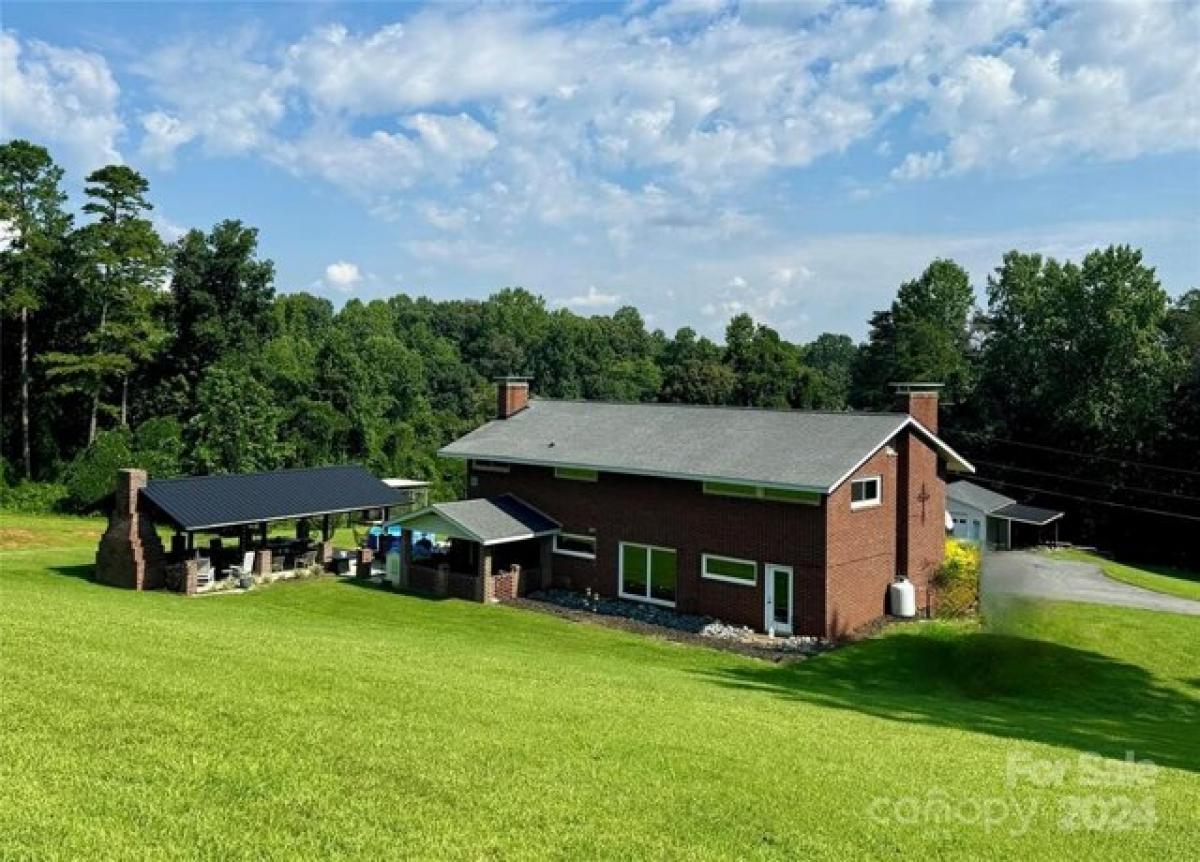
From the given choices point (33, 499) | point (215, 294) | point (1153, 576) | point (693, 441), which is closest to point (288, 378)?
point (215, 294)

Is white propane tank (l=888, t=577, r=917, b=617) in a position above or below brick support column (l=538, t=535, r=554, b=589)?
below

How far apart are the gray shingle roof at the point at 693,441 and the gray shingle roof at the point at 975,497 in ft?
66.5

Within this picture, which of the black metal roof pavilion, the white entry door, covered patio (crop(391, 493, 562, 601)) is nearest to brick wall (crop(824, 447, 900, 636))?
the white entry door

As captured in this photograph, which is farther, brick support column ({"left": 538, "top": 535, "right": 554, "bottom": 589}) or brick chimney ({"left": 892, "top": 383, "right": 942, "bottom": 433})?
brick support column ({"left": 538, "top": 535, "right": 554, "bottom": 589})

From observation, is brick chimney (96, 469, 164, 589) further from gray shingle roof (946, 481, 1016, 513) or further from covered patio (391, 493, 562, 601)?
gray shingle roof (946, 481, 1016, 513)

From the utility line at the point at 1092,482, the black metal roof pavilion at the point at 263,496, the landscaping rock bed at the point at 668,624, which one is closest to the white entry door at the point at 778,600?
the landscaping rock bed at the point at 668,624

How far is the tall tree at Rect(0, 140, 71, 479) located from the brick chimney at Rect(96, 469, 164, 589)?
27.4 meters

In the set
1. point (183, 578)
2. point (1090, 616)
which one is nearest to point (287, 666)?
point (183, 578)

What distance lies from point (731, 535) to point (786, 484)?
242cm

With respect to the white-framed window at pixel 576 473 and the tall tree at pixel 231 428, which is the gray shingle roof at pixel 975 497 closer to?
the white-framed window at pixel 576 473

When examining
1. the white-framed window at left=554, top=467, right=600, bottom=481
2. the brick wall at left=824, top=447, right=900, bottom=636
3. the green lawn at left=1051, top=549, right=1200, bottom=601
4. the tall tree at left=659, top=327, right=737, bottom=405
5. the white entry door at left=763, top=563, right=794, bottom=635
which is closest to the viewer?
the brick wall at left=824, top=447, right=900, bottom=636

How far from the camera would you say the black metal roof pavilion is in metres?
26.5

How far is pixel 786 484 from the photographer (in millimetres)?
23156

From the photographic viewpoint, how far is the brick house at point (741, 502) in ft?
78.0
